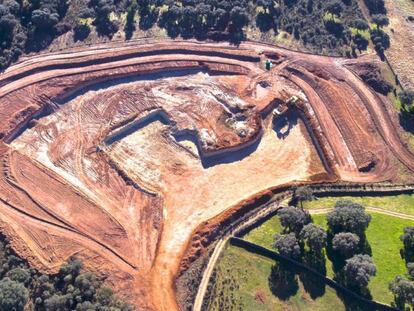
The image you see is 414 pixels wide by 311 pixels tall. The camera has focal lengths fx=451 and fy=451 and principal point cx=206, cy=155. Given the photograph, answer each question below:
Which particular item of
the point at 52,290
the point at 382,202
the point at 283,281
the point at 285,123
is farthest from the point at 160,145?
the point at 382,202

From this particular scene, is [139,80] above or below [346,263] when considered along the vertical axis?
above

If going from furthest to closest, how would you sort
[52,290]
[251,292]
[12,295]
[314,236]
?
[314,236]
[251,292]
[52,290]
[12,295]

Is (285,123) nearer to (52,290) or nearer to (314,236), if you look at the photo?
(314,236)

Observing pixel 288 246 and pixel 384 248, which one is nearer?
pixel 288 246

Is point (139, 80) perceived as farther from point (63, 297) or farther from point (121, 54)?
point (63, 297)

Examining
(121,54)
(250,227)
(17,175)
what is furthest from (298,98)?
(17,175)

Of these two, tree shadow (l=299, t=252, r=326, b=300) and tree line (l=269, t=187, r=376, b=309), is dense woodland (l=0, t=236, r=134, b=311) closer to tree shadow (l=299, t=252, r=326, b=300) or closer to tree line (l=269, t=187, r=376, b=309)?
tree line (l=269, t=187, r=376, b=309)

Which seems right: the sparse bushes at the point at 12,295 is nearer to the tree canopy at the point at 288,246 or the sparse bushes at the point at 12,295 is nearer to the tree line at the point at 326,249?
the tree line at the point at 326,249
